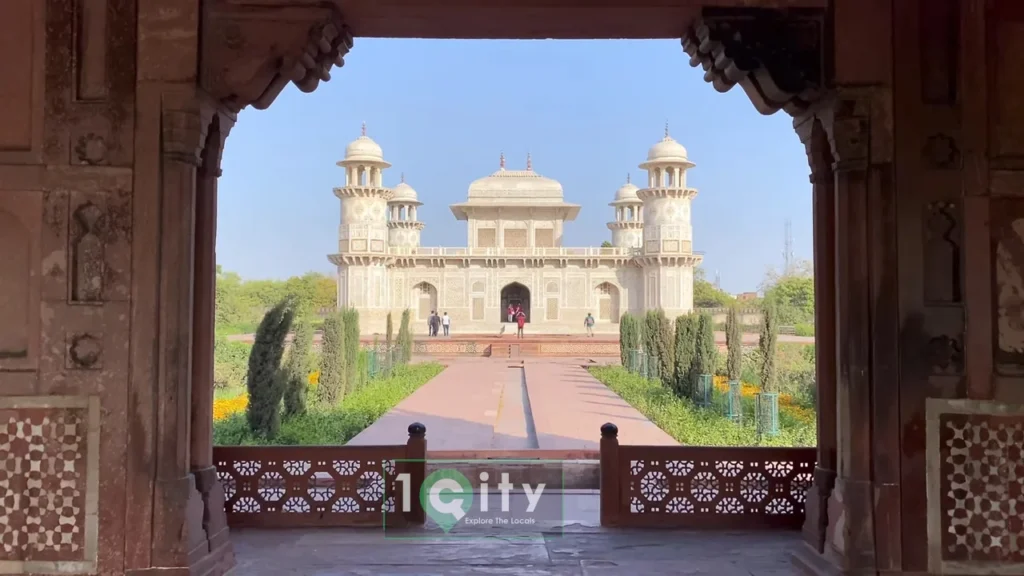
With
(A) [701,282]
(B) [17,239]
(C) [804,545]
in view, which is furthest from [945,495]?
(A) [701,282]

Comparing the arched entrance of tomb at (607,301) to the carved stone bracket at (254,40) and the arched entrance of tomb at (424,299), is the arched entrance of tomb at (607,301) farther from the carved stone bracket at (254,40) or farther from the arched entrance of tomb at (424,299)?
the carved stone bracket at (254,40)

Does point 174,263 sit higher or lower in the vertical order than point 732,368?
higher

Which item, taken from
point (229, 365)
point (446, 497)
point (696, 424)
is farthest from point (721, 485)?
point (229, 365)

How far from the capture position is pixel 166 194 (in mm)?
2801

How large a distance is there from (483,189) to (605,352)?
17.9 metres

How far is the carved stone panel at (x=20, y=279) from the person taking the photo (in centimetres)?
275

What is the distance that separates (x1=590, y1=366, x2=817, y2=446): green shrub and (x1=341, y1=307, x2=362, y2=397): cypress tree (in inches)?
189

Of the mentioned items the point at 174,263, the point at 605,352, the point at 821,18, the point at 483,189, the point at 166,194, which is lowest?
the point at 605,352

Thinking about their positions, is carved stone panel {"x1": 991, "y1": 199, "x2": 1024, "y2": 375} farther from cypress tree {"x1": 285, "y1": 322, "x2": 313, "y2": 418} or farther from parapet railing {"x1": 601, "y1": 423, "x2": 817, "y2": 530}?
cypress tree {"x1": 285, "y1": 322, "x2": 313, "y2": 418}

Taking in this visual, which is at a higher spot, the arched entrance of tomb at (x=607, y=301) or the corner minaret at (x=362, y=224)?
the corner minaret at (x=362, y=224)

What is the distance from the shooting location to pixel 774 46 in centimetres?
294

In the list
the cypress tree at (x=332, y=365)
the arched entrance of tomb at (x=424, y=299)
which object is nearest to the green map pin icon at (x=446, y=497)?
the cypress tree at (x=332, y=365)

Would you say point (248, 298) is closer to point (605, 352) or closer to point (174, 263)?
point (605, 352)

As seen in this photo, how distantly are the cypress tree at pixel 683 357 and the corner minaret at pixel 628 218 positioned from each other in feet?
95.6
